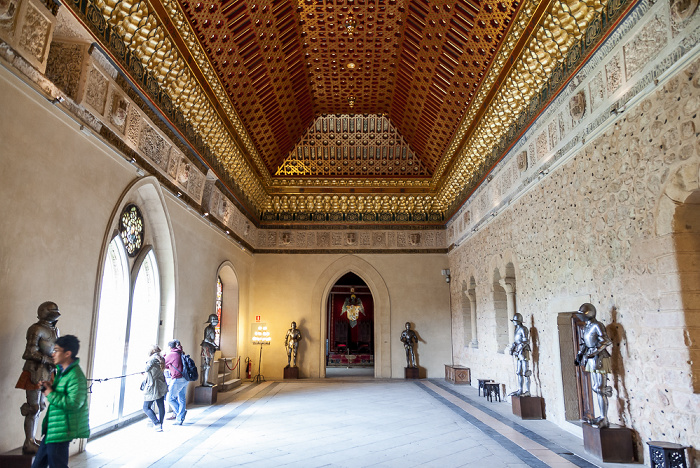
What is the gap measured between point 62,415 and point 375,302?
9874mm

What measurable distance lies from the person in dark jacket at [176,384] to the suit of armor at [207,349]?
1475 millimetres

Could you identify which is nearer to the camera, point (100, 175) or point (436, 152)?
point (100, 175)

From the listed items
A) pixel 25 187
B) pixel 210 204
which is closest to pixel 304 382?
pixel 210 204

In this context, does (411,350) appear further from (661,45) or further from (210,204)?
(661,45)

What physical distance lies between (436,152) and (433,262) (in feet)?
10.4

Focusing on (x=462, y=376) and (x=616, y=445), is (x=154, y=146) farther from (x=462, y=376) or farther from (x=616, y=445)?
(x=462, y=376)

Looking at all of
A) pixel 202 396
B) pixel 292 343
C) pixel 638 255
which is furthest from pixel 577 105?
pixel 292 343

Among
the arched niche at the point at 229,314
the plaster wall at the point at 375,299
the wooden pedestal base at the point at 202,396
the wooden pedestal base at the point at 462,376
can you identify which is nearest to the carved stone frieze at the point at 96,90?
the wooden pedestal base at the point at 202,396

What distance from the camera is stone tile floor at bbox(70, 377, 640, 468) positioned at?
436 cm

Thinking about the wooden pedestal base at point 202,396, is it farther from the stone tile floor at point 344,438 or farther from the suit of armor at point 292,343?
the suit of armor at point 292,343

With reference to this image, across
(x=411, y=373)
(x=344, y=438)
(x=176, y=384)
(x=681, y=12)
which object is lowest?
(x=344, y=438)

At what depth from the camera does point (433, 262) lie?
12516 mm

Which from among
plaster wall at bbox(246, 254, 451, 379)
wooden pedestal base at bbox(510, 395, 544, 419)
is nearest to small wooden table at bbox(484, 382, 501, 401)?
wooden pedestal base at bbox(510, 395, 544, 419)

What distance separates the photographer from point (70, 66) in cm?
429
